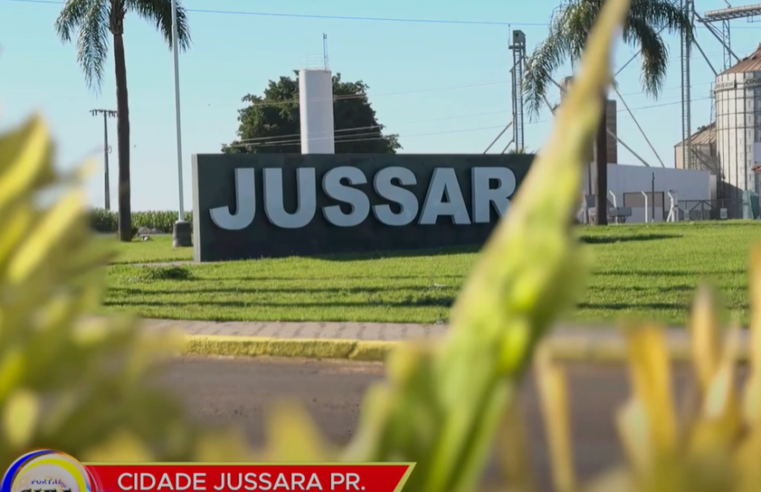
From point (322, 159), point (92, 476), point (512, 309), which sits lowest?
point (92, 476)

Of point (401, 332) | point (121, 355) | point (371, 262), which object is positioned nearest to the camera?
point (121, 355)

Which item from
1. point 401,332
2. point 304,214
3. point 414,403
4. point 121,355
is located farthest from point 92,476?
point 304,214

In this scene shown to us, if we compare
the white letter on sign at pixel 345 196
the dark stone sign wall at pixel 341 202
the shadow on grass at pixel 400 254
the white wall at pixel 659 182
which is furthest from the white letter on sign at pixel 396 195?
the white wall at pixel 659 182

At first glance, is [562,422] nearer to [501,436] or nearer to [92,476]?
[501,436]

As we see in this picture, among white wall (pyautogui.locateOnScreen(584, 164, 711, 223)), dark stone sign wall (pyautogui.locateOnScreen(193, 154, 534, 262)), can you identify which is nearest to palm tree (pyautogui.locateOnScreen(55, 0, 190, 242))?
dark stone sign wall (pyautogui.locateOnScreen(193, 154, 534, 262))

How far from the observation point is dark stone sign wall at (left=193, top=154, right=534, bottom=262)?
12766mm

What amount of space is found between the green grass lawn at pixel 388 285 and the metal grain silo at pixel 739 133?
31.6 ft

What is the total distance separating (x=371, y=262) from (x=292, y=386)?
272 inches

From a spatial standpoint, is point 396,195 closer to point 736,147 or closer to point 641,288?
point 641,288

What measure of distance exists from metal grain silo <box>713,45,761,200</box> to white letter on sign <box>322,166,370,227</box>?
10.4 metres

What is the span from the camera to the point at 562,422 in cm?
46

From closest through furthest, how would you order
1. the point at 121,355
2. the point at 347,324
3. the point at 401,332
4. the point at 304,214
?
the point at 121,355 → the point at 401,332 → the point at 347,324 → the point at 304,214

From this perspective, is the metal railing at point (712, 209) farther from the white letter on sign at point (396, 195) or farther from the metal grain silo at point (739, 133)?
the white letter on sign at point (396, 195)

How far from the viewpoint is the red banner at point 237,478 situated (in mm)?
481
